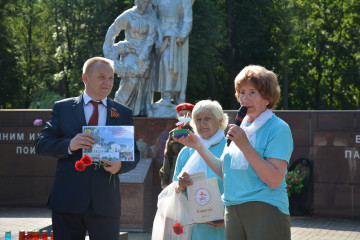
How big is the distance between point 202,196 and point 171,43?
719 cm

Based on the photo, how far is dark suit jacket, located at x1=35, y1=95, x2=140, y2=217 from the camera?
13.0ft

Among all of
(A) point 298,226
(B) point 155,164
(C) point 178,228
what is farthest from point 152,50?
(C) point 178,228

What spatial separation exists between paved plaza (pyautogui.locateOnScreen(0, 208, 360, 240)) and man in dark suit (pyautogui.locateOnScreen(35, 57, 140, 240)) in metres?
4.91

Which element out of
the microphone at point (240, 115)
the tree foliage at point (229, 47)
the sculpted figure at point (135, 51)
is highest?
the tree foliage at point (229, 47)

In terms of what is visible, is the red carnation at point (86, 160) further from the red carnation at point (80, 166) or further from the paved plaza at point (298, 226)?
the paved plaza at point (298, 226)

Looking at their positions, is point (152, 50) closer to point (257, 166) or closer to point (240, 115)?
point (240, 115)

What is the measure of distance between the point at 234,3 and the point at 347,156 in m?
19.5

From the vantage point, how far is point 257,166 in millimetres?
3439

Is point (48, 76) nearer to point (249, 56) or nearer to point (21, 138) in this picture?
point (249, 56)

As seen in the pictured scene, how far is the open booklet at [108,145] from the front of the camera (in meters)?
3.91

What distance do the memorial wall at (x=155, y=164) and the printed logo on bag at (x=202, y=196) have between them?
516 centimetres

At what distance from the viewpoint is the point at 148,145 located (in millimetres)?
10812

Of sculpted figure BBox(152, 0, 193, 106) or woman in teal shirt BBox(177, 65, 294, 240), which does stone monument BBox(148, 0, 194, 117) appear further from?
woman in teal shirt BBox(177, 65, 294, 240)

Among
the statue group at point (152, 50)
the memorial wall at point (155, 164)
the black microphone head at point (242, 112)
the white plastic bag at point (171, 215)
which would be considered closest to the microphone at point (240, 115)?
the black microphone head at point (242, 112)
